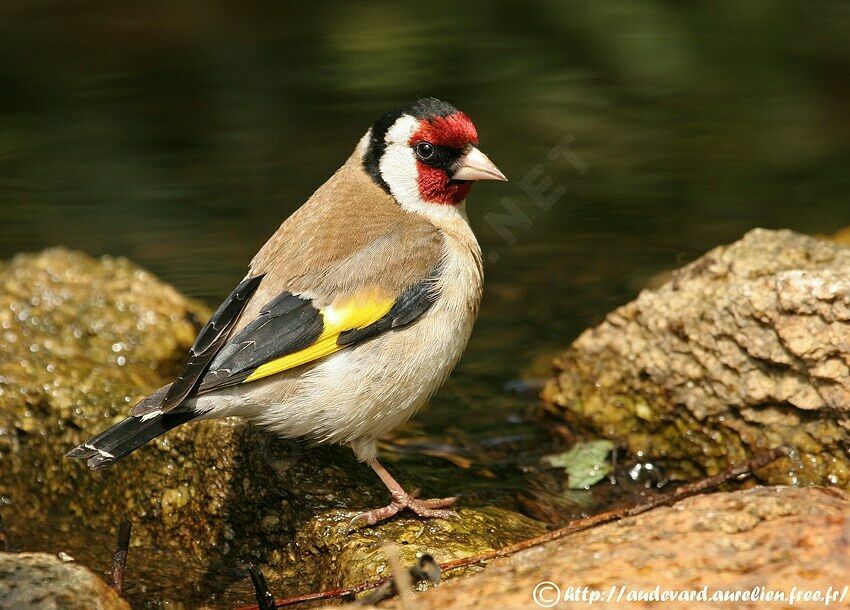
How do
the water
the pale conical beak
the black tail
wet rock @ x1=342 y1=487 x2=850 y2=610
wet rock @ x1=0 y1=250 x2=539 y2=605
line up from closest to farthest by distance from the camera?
1. wet rock @ x1=342 y1=487 x2=850 y2=610
2. the black tail
3. wet rock @ x1=0 y1=250 x2=539 y2=605
4. the pale conical beak
5. the water

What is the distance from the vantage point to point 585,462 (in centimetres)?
505

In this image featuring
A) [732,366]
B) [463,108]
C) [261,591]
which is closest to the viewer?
[261,591]

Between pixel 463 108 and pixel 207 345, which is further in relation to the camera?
pixel 463 108

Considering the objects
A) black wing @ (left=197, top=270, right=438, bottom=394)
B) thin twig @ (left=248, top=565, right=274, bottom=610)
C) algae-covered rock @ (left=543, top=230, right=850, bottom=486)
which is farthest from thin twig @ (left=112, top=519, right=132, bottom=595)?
algae-covered rock @ (left=543, top=230, right=850, bottom=486)

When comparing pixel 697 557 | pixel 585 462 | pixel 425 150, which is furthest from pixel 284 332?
pixel 697 557

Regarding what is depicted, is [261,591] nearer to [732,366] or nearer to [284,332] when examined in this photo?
[284,332]

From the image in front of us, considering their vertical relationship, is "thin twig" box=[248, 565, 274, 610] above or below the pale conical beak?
below

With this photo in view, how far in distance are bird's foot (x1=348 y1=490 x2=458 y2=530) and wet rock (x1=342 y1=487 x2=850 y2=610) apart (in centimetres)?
82

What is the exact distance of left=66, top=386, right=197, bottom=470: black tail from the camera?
3.82 meters

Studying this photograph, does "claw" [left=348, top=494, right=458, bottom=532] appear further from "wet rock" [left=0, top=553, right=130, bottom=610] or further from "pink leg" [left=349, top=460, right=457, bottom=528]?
"wet rock" [left=0, top=553, right=130, bottom=610]

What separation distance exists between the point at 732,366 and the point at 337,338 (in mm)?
1573

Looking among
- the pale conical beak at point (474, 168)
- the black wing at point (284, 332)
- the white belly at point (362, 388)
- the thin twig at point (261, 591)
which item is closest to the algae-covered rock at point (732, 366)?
the pale conical beak at point (474, 168)

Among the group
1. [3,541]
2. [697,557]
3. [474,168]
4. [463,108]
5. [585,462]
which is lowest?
[585,462]

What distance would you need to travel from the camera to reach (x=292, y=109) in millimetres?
8531
